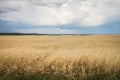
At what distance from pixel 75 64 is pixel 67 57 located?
24.9 inches

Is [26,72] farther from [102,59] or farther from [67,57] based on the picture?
[102,59]

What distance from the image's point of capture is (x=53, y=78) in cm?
550

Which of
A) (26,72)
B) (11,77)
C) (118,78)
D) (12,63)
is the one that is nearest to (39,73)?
(26,72)

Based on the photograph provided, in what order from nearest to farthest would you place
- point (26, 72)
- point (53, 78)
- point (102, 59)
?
point (53, 78), point (26, 72), point (102, 59)

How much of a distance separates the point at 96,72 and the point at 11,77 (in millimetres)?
2306

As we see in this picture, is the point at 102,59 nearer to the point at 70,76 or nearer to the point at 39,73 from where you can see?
the point at 70,76

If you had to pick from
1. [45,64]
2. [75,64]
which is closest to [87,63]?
[75,64]

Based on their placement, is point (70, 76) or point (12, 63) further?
point (12, 63)

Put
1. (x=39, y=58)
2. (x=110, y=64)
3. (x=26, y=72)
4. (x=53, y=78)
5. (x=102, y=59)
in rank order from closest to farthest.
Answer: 1. (x=53, y=78)
2. (x=26, y=72)
3. (x=110, y=64)
4. (x=102, y=59)
5. (x=39, y=58)

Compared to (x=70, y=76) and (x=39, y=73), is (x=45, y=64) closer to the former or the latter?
(x=39, y=73)

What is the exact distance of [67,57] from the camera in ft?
23.9

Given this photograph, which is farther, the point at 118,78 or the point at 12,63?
the point at 12,63

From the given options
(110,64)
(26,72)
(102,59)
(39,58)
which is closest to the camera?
(26,72)

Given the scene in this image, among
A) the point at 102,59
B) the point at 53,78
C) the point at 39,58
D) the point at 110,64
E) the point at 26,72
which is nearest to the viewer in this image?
the point at 53,78
